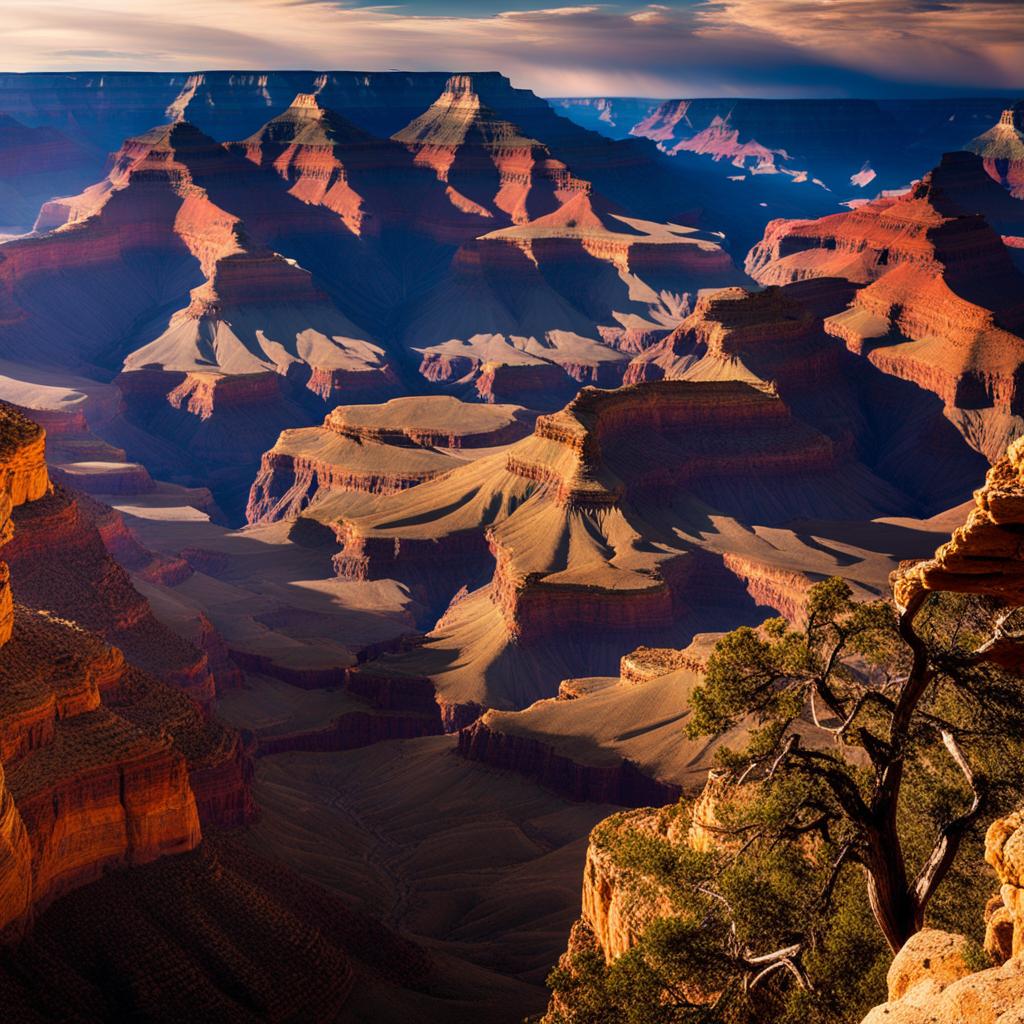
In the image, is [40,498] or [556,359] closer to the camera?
[40,498]

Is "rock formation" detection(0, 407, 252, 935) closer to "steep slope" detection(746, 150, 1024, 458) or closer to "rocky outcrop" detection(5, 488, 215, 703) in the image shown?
"rocky outcrop" detection(5, 488, 215, 703)

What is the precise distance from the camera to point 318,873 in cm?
5597

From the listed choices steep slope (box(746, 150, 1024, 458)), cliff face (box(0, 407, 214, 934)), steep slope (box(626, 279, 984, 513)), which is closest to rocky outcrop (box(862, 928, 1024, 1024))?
cliff face (box(0, 407, 214, 934))

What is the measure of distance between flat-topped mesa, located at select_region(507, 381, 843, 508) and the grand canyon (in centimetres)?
36

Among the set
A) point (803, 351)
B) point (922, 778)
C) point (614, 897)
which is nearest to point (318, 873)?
point (614, 897)

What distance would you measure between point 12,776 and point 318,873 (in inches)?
688

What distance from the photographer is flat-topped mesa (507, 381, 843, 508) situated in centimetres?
10644

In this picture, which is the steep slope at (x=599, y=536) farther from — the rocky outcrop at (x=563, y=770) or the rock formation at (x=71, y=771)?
the rock formation at (x=71, y=771)

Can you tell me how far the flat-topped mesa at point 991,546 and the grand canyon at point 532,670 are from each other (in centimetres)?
6

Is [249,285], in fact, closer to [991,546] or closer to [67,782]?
[67,782]

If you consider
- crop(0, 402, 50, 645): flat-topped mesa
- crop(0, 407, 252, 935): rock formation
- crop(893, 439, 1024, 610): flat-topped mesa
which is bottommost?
crop(0, 407, 252, 935): rock formation

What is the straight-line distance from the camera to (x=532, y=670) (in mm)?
89500

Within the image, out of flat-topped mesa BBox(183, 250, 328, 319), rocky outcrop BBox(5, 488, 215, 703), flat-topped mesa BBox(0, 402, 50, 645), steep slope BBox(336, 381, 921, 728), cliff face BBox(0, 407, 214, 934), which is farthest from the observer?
flat-topped mesa BBox(183, 250, 328, 319)

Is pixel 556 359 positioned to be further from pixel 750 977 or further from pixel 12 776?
pixel 750 977
